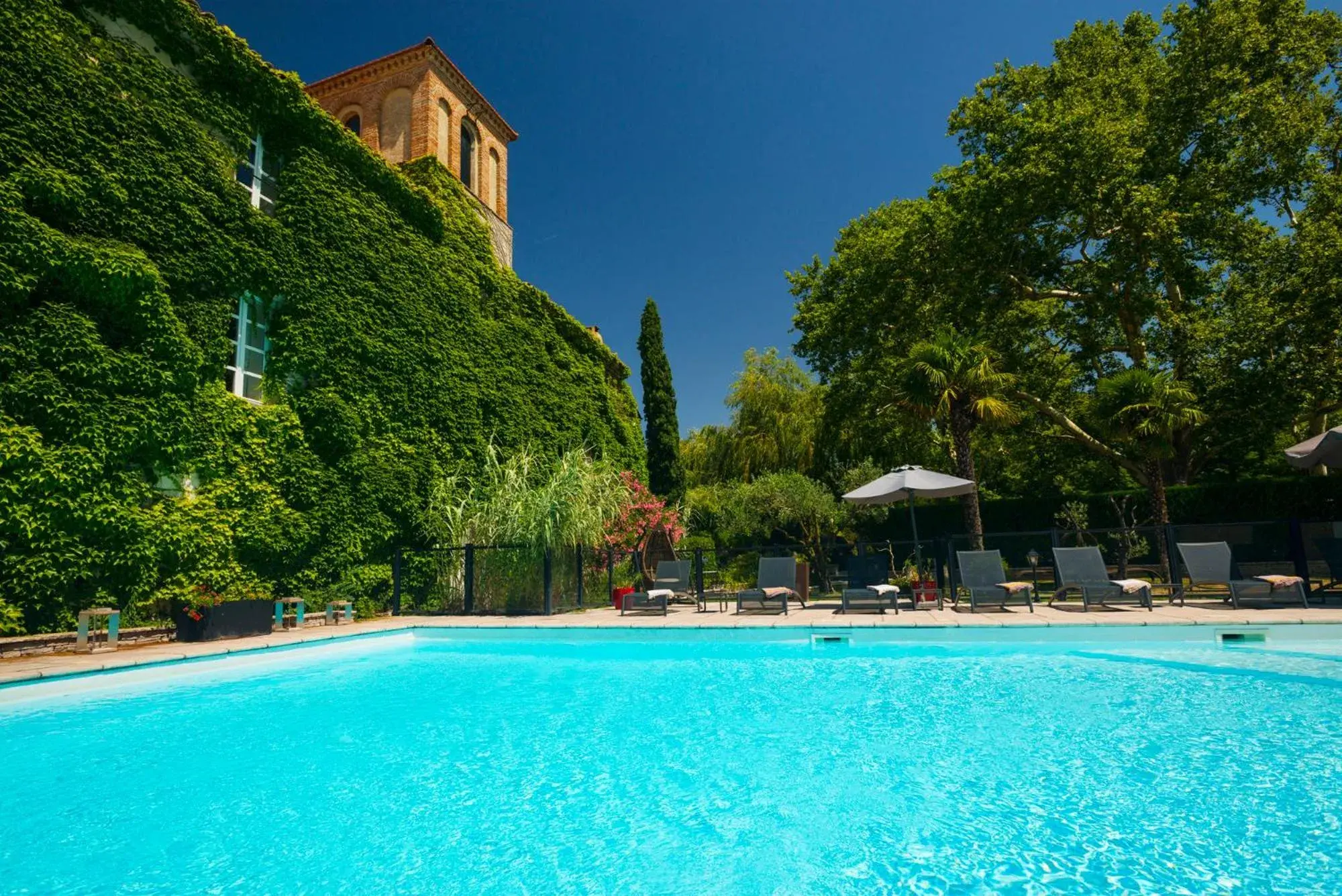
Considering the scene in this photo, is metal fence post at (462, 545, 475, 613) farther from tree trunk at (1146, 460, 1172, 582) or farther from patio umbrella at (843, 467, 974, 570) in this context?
tree trunk at (1146, 460, 1172, 582)

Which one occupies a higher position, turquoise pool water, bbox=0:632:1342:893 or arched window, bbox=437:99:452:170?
arched window, bbox=437:99:452:170

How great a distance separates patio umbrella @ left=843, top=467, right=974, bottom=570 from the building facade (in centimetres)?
1327

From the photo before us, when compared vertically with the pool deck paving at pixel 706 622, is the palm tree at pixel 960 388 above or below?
above

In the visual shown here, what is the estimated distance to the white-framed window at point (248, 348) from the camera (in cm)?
1029

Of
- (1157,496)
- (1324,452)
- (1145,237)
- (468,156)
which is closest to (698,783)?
(1324,452)

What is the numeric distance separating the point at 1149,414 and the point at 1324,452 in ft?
11.8

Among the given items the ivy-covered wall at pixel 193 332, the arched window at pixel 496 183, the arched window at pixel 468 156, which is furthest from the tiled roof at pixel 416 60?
the ivy-covered wall at pixel 193 332

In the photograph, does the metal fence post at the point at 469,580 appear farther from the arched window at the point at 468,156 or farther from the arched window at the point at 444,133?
the arched window at the point at 468,156

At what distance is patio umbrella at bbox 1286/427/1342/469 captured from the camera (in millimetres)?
9109

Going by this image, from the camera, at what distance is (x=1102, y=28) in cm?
1684

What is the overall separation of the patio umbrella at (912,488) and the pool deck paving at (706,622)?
73.9 inches

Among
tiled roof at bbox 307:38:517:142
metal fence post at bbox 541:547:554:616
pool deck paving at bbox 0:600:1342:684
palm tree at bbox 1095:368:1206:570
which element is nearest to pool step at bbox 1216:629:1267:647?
pool deck paving at bbox 0:600:1342:684

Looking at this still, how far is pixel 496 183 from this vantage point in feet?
78.1

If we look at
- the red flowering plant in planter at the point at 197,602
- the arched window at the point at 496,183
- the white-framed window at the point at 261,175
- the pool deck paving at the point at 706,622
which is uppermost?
the arched window at the point at 496,183
